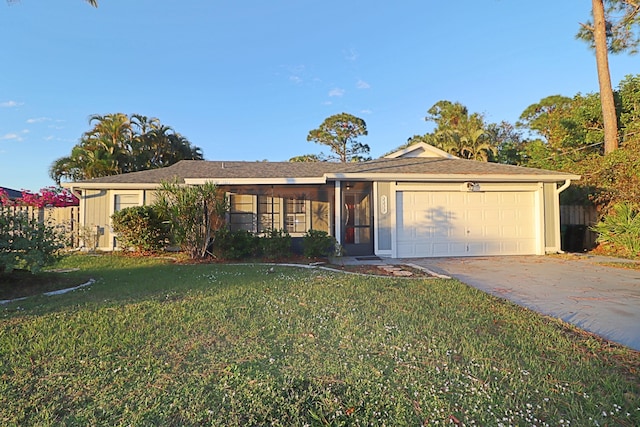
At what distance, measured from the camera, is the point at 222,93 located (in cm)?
1428

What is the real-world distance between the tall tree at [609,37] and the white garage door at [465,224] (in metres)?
5.80

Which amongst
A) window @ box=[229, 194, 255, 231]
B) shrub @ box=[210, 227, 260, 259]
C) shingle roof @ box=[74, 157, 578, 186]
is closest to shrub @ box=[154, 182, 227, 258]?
shrub @ box=[210, 227, 260, 259]

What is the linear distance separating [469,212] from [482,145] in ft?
40.6

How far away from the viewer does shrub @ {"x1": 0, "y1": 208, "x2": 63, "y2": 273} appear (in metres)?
4.75

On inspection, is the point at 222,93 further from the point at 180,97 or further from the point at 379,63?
the point at 379,63

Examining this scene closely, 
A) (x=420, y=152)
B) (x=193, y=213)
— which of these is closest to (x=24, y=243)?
(x=193, y=213)

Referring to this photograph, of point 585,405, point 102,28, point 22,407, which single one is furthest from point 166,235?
point 585,405

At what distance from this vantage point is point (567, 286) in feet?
18.4

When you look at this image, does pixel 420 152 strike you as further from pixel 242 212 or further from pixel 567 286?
→ pixel 567 286

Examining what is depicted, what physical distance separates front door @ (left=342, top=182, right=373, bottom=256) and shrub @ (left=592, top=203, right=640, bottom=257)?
794cm

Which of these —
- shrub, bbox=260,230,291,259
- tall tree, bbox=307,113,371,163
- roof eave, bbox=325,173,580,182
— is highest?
tall tree, bbox=307,113,371,163

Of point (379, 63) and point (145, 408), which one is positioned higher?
point (379, 63)

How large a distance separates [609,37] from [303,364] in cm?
1968

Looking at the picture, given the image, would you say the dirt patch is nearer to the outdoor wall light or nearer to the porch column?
the porch column
